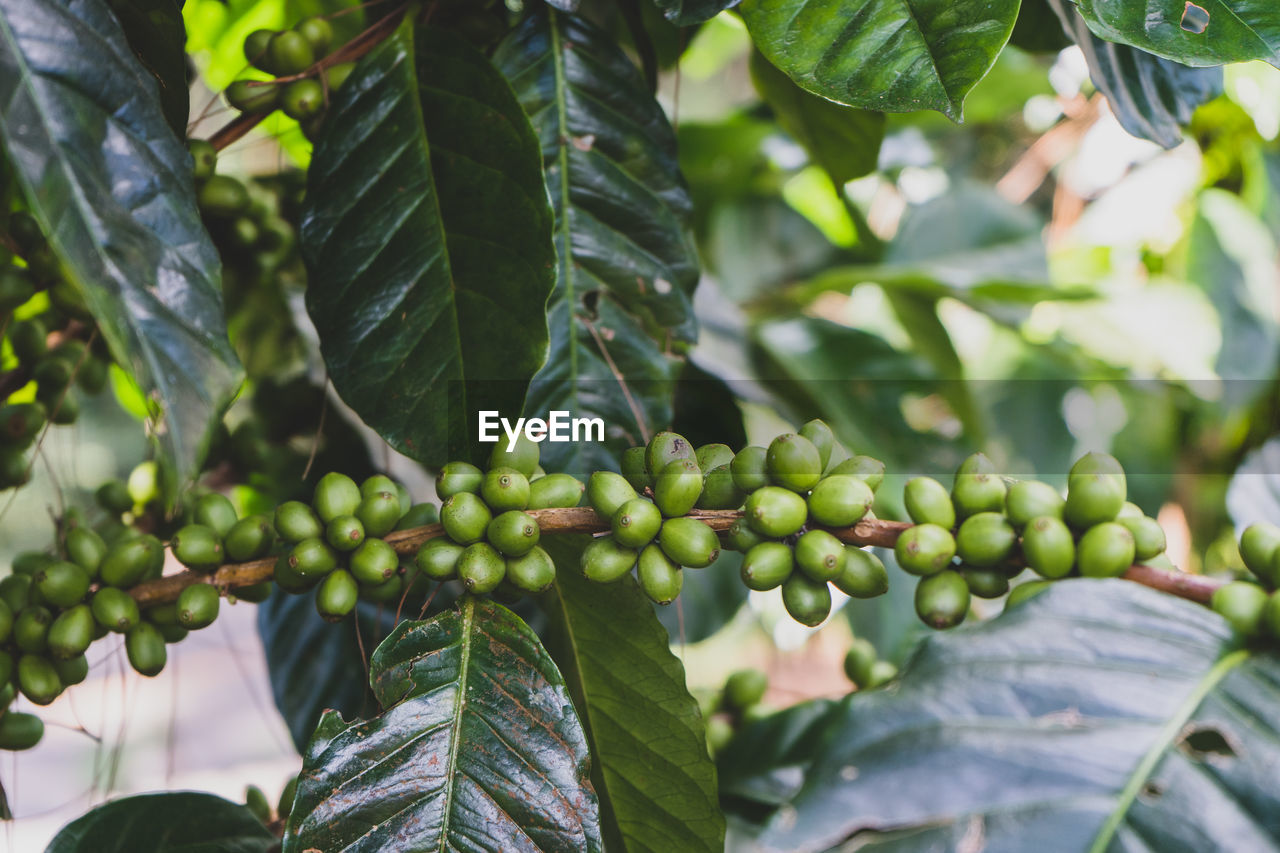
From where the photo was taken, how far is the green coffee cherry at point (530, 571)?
1.86ft

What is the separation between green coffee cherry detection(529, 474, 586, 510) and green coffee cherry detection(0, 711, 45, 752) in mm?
405

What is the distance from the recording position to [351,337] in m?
0.63

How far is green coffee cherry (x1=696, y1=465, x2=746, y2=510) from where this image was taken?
59cm

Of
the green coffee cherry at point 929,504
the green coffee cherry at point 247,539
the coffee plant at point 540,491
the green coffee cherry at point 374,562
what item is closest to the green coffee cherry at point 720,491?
the coffee plant at point 540,491

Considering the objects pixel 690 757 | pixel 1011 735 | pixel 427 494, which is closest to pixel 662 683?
pixel 690 757

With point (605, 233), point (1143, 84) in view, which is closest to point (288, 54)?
point (605, 233)

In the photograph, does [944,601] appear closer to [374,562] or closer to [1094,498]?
[1094,498]

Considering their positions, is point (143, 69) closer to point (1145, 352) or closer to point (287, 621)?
point (287, 621)

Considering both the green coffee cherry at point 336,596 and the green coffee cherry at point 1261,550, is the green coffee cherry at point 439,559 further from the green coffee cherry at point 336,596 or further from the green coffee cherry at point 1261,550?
the green coffee cherry at point 1261,550

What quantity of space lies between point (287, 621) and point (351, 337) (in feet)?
1.40

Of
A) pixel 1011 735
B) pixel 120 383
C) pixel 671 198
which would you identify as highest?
A: pixel 671 198

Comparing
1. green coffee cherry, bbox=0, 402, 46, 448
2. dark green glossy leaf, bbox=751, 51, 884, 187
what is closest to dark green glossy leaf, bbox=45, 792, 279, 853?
green coffee cherry, bbox=0, 402, 46, 448

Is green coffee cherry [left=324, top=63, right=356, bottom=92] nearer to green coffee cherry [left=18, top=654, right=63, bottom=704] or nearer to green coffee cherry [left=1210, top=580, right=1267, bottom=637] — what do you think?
green coffee cherry [left=18, top=654, right=63, bottom=704]

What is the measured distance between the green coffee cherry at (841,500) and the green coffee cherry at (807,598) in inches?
1.6
